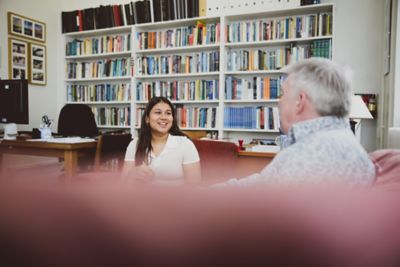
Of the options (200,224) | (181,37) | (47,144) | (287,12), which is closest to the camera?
(200,224)

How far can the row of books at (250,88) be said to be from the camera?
12.4ft

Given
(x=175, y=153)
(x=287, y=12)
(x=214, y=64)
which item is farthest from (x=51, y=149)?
(x=287, y=12)

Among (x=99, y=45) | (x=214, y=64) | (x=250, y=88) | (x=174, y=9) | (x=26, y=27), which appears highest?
(x=174, y=9)

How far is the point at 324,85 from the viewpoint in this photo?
945 millimetres

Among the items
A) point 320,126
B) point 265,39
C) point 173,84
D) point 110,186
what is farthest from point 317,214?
point 173,84

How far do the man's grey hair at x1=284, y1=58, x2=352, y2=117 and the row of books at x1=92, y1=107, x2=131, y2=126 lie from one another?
12.0ft

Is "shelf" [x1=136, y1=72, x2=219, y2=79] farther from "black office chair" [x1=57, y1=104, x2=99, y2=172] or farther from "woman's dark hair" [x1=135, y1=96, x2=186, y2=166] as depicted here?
"woman's dark hair" [x1=135, y1=96, x2=186, y2=166]

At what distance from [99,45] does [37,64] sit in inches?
32.2

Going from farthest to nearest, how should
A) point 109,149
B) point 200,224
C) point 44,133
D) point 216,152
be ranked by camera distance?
1. point 44,133
2. point 109,149
3. point 216,152
4. point 200,224

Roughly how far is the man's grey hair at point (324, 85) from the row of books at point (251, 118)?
9.18 feet

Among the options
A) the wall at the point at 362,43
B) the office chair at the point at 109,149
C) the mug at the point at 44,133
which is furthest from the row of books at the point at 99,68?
the office chair at the point at 109,149

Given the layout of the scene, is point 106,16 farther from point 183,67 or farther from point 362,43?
point 362,43

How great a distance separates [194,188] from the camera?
0.75 ft

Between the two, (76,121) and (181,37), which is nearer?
(76,121)
